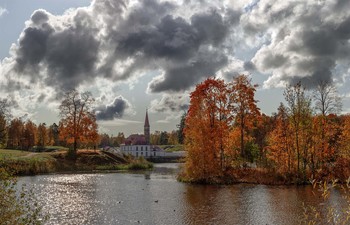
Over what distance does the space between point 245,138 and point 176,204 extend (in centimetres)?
2855

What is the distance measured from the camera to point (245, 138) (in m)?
58.2

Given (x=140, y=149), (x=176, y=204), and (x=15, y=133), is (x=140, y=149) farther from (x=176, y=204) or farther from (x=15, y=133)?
(x=176, y=204)

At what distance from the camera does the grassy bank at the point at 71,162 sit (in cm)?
6744

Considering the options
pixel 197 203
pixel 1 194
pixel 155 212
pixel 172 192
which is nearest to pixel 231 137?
pixel 172 192

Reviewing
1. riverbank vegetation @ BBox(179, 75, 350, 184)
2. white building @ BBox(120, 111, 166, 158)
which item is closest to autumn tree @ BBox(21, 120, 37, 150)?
white building @ BBox(120, 111, 166, 158)

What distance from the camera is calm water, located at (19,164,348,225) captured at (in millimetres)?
Answer: 25828

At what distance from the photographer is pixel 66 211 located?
1131 inches

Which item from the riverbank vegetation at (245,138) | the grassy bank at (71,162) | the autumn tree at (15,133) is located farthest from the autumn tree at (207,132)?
the autumn tree at (15,133)

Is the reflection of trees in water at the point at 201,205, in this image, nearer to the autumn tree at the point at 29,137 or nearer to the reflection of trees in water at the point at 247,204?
the reflection of trees in water at the point at 247,204

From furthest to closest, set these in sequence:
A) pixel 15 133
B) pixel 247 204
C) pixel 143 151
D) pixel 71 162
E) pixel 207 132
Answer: pixel 143 151 < pixel 15 133 < pixel 71 162 < pixel 207 132 < pixel 247 204

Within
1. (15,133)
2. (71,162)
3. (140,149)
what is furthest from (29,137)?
(71,162)

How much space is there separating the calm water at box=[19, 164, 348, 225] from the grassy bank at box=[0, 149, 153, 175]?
2638cm

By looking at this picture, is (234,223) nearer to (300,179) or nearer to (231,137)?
(300,179)

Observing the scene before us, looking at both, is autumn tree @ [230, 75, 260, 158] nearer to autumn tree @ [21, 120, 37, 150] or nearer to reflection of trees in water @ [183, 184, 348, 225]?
reflection of trees in water @ [183, 184, 348, 225]
